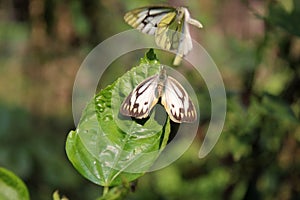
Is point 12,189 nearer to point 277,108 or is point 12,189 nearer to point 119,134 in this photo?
point 119,134

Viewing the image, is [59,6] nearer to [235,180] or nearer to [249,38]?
[249,38]

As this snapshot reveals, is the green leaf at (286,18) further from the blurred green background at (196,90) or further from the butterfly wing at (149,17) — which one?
the butterfly wing at (149,17)

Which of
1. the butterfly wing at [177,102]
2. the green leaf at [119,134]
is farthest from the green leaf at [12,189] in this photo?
the butterfly wing at [177,102]

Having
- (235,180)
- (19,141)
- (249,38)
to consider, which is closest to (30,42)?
(19,141)

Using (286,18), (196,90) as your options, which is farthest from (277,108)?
(196,90)

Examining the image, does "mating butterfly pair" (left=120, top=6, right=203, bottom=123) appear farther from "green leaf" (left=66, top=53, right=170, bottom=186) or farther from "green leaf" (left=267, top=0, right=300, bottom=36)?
"green leaf" (left=267, top=0, right=300, bottom=36)

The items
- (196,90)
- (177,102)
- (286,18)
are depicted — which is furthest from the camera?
(196,90)

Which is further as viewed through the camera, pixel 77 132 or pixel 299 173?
pixel 299 173

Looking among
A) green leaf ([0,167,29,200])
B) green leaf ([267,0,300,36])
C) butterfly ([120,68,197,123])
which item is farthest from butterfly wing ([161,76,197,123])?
green leaf ([267,0,300,36])
